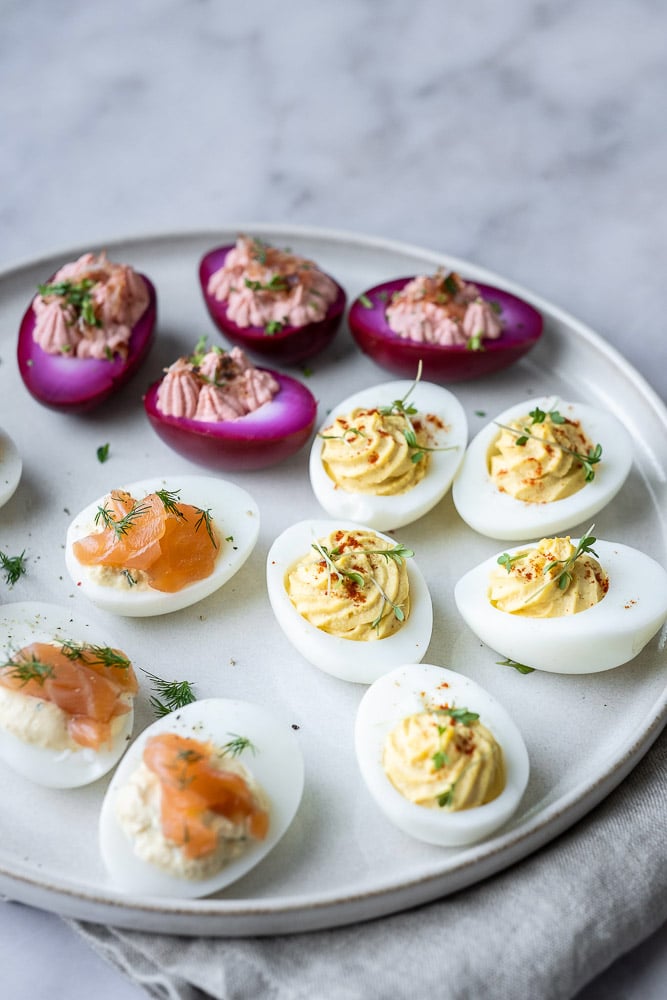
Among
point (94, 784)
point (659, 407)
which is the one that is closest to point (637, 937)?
point (94, 784)

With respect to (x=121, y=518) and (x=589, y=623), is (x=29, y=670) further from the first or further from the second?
(x=589, y=623)

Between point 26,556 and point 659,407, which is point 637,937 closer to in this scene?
point 659,407

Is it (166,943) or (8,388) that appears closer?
(166,943)

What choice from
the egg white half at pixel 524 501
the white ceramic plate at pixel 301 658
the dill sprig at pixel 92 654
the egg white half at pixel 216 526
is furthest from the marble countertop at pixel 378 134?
the dill sprig at pixel 92 654

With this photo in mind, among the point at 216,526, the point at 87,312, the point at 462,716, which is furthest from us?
the point at 87,312

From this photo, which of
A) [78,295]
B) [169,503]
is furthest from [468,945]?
[78,295]

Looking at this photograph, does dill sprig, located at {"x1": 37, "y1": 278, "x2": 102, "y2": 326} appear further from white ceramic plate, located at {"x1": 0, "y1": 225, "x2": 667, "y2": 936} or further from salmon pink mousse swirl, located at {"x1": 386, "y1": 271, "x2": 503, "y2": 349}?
salmon pink mousse swirl, located at {"x1": 386, "y1": 271, "x2": 503, "y2": 349}
